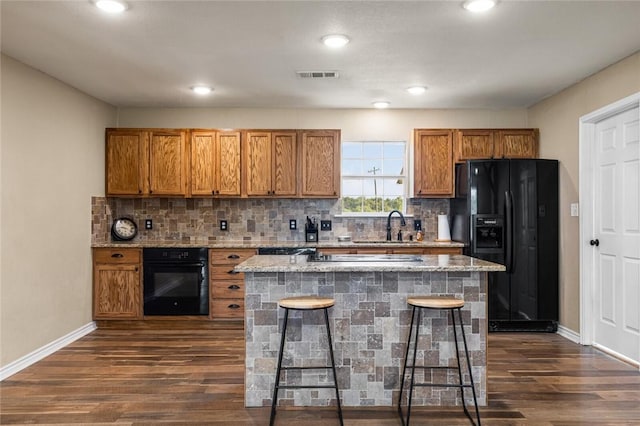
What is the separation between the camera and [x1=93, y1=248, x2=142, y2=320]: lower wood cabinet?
Answer: 501 centimetres

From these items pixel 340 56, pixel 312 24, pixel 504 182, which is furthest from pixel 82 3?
pixel 504 182

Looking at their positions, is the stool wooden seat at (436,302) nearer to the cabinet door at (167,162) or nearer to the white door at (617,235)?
the white door at (617,235)

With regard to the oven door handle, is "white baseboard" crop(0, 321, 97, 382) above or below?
below

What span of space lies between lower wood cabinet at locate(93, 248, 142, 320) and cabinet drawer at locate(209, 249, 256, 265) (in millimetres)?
775

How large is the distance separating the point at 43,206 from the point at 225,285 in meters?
1.89

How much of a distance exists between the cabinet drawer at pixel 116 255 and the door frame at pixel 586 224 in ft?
14.6

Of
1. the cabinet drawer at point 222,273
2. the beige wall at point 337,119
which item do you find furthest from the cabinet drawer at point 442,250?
the cabinet drawer at point 222,273

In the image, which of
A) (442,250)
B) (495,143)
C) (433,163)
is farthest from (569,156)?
(442,250)

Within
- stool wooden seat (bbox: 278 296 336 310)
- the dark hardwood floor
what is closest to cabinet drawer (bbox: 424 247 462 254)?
the dark hardwood floor

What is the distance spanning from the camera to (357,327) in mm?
2986

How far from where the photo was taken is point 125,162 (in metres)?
5.34

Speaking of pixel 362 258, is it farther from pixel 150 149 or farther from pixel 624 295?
pixel 150 149

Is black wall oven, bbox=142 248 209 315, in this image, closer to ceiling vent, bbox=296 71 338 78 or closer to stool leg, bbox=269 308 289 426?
ceiling vent, bbox=296 71 338 78

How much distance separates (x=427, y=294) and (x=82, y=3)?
108 inches
